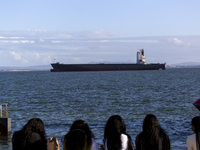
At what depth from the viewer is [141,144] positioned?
15.9ft

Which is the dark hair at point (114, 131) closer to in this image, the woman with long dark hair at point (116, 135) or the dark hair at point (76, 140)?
the woman with long dark hair at point (116, 135)

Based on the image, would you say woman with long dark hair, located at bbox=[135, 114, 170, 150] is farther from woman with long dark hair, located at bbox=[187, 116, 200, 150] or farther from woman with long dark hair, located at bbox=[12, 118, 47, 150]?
woman with long dark hair, located at bbox=[12, 118, 47, 150]

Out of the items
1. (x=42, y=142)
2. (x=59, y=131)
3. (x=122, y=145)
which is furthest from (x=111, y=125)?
(x=59, y=131)

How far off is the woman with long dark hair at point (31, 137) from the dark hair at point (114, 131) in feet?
3.08

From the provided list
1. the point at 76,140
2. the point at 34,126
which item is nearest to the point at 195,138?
the point at 76,140

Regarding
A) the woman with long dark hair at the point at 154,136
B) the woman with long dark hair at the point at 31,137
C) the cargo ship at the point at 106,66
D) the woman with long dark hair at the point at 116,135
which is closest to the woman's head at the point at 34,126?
the woman with long dark hair at the point at 31,137

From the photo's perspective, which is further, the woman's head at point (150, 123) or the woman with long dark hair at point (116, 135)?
the woman with long dark hair at point (116, 135)

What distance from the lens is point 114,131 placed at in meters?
4.94

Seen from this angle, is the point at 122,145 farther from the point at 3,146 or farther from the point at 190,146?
the point at 3,146

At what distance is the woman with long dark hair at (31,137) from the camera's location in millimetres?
4812

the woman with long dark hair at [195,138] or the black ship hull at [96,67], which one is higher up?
the woman with long dark hair at [195,138]

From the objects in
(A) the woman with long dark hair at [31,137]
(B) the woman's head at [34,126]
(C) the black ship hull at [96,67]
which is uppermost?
(B) the woman's head at [34,126]

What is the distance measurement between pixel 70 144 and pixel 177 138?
1184 cm

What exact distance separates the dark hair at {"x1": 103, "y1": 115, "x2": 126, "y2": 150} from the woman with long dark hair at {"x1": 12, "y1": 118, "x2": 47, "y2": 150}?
3.08 feet
